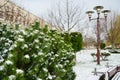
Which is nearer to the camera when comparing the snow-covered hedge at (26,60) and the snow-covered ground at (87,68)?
the snow-covered hedge at (26,60)

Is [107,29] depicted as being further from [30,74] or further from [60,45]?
[30,74]

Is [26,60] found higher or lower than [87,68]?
higher

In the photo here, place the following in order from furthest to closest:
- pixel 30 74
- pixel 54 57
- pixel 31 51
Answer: pixel 54 57, pixel 31 51, pixel 30 74

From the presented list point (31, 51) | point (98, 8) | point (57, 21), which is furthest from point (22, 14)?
point (31, 51)

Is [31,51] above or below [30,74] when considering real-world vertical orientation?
above

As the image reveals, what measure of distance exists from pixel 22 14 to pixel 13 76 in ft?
79.3

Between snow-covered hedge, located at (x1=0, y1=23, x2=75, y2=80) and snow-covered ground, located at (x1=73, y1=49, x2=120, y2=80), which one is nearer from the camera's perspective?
snow-covered hedge, located at (x1=0, y1=23, x2=75, y2=80)

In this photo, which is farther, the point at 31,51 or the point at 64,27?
the point at 64,27

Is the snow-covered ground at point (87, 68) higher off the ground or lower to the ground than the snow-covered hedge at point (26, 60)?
lower

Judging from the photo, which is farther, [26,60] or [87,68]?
[87,68]

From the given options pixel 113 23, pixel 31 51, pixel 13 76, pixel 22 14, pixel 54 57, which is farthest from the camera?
pixel 113 23

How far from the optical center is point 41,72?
4.53 metres

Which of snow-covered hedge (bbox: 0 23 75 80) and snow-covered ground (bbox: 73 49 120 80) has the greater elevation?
snow-covered hedge (bbox: 0 23 75 80)

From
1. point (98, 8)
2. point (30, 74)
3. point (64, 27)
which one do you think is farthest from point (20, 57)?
point (64, 27)
